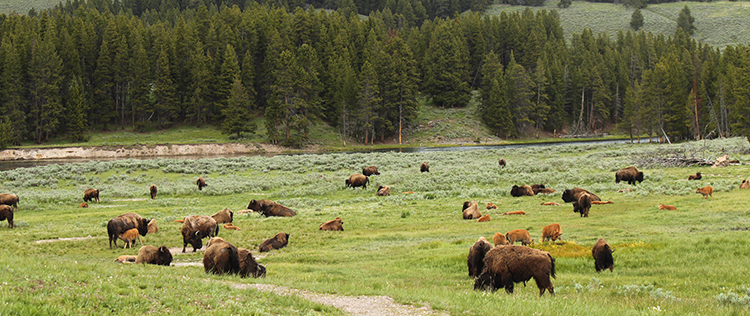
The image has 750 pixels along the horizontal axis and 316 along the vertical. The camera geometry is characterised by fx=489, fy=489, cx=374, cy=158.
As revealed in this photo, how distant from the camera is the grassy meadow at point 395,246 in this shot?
7.96m

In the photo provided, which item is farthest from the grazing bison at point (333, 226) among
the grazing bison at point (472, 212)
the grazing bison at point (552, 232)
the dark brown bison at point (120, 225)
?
the grazing bison at point (552, 232)

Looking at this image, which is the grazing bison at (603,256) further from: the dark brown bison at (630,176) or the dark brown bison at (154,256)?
the dark brown bison at (630,176)

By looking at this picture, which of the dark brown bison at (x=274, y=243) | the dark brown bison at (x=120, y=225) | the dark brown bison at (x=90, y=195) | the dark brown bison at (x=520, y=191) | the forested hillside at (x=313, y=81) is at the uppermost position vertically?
the forested hillside at (x=313, y=81)

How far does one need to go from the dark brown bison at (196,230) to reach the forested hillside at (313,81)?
6497cm

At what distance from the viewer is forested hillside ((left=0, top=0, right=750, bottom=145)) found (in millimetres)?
78750

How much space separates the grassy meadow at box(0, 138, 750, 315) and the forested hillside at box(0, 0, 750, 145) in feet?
158

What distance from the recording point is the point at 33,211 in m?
25.6

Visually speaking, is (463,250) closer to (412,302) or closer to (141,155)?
(412,302)

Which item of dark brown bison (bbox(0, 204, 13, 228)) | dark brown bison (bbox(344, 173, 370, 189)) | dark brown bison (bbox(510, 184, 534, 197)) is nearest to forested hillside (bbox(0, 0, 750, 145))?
dark brown bison (bbox(344, 173, 370, 189))

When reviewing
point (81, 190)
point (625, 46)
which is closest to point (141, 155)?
point (81, 190)

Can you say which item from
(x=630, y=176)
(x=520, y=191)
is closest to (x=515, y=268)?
(x=520, y=191)

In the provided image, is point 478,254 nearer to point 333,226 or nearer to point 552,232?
point 552,232

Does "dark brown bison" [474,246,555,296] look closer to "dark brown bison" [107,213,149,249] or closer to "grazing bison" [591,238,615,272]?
"grazing bison" [591,238,615,272]

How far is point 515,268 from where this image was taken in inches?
379
